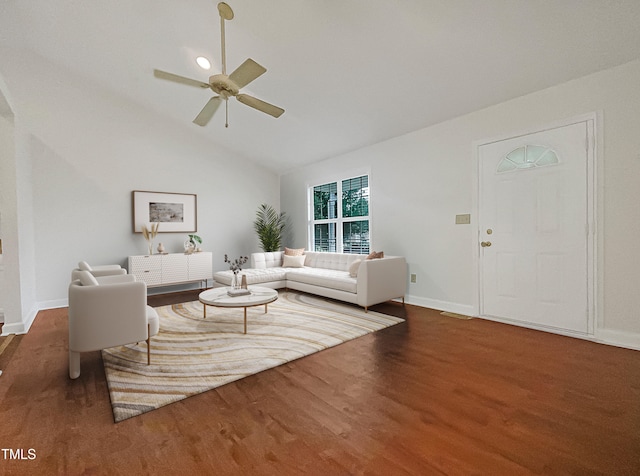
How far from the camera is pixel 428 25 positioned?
2654 millimetres

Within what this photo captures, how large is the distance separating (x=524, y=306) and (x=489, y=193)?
4.47ft

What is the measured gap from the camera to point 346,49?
3133 mm

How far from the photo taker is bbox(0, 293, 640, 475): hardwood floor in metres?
1.41

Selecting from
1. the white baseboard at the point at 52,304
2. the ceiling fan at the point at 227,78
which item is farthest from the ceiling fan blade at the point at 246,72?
the white baseboard at the point at 52,304

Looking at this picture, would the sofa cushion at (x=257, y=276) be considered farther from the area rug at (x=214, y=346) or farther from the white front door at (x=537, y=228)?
the white front door at (x=537, y=228)

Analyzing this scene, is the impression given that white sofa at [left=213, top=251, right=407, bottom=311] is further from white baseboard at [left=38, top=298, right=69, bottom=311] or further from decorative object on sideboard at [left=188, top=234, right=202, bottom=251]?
white baseboard at [left=38, top=298, right=69, bottom=311]

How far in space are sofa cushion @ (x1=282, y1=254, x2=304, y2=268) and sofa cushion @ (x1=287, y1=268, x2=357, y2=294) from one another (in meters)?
0.26

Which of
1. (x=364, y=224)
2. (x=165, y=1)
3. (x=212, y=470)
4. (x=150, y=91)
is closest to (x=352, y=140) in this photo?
(x=364, y=224)

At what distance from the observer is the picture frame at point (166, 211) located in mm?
5293

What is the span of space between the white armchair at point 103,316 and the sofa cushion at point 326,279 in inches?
99.1

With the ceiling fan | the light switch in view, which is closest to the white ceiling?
the ceiling fan

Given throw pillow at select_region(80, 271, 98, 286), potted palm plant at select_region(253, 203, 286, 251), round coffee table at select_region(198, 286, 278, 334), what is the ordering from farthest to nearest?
potted palm plant at select_region(253, 203, 286, 251) < round coffee table at select_region(198, 286, 278, 334) < throw pillow at select_region(80, 271, 98, 286)

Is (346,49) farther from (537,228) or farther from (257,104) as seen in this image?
(537,228)

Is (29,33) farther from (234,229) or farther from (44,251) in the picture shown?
(234,229)
